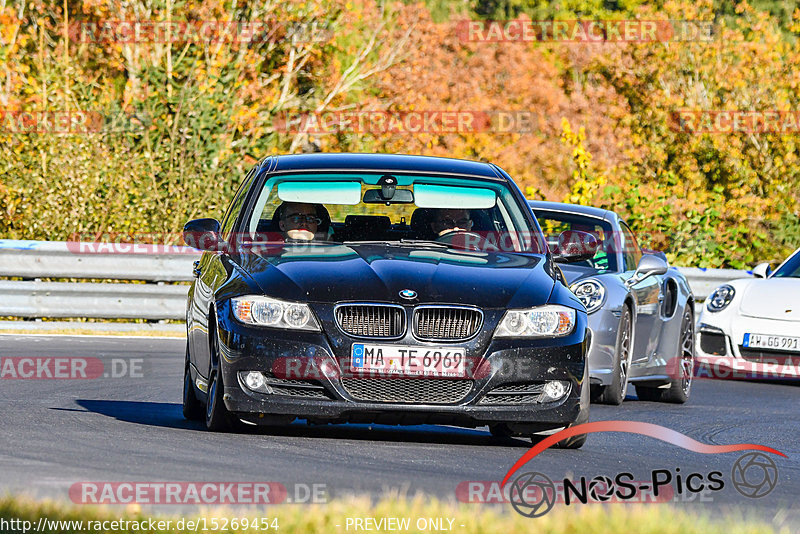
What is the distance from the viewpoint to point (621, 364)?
36.3 ft

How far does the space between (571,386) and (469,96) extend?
44.7 meters

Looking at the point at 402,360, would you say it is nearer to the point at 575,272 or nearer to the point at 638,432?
the point at 638,432

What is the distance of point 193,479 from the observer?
621cm

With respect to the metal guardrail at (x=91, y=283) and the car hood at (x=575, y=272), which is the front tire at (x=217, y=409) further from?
the metal guardrail at (x=91, y=283)

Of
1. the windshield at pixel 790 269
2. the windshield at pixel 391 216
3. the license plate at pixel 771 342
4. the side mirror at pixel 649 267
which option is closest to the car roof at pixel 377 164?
the windshield at pixel 391 216

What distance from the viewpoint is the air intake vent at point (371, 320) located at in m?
7.44

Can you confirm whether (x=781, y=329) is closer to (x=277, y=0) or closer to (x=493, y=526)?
(x=493, y=526)

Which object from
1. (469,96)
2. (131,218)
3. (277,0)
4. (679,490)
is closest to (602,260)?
(679,490)

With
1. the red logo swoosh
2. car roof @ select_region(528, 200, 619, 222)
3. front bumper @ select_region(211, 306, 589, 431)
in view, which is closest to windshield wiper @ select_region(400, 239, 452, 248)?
front bumper @ select_region(211, 306, 589, 431)

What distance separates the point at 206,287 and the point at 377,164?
1.21 metres

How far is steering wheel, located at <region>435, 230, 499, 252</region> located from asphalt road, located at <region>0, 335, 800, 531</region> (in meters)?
1.02

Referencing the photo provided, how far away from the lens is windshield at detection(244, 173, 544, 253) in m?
8.62

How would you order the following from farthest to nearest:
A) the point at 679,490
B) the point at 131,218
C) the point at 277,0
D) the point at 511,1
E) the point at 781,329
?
the point at 511,1
the point at 277,0
the point at 131,218
the point at 781,329
the point at 679,490

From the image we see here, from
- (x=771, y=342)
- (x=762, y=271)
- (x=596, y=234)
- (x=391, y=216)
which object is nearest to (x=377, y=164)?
(x=391, y=216)
